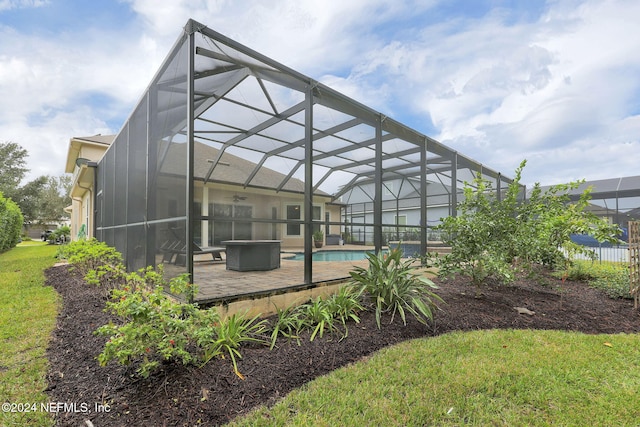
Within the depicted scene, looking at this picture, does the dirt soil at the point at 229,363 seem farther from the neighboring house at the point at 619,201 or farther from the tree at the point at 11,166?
the tree at the point at 11,166

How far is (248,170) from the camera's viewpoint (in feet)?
30.3

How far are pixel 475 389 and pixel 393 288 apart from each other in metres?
1.62

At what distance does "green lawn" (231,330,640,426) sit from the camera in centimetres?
203

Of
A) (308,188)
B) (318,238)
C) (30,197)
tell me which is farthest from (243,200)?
(30,197)

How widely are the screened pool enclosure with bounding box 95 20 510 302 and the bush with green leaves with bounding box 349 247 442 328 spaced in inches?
35.1

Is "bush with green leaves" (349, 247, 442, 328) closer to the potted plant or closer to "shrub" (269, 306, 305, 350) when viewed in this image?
"shrub" (269, 306, 305, 350)

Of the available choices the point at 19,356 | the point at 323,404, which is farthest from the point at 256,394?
the point at 19,356

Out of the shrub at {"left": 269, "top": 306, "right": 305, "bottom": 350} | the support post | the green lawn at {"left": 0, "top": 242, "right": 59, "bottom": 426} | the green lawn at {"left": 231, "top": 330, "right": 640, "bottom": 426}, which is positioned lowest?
the green lawn at {"left": 231, "top": 330, "right": 640, "bottom": 426}

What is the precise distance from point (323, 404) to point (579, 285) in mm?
7142

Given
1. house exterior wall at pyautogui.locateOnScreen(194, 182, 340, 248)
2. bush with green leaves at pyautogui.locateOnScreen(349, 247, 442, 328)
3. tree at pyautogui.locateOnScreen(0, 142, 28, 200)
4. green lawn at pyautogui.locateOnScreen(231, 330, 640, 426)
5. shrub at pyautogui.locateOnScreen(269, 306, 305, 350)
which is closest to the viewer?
green lawn at pyautogui.locateOnScreen(231, 330, 640, 426)

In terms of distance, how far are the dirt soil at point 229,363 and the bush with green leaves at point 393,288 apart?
0.19 metres

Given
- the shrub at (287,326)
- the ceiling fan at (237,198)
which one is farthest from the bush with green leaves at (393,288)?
the ceiling fan at (237,198)

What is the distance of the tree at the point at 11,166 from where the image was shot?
27.8 metres

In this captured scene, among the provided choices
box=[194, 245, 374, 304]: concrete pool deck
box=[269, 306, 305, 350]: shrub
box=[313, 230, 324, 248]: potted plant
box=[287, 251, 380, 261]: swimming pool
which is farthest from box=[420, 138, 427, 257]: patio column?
box=[313, 230, 324, 248]: potted plant
